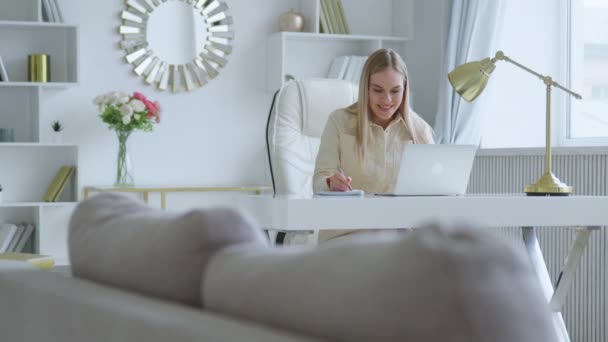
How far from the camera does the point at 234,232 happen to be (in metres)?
0.99

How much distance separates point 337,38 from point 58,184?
5.69 feet

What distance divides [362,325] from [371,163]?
247 cm

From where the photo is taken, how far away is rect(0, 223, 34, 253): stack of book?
4.62 m

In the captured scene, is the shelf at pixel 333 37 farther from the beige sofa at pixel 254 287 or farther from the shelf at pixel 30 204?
the beige sofa at pixel 254 287

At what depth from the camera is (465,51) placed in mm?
4805

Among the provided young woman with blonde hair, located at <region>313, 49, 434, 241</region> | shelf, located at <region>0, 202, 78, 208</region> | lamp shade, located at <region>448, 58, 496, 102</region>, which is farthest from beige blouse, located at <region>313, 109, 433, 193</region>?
shelf, located at <region>0, 202, 78, 208</region>

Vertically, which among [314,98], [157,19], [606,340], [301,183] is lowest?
[606,340]

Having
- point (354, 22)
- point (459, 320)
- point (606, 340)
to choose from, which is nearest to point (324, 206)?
point (459, 320)

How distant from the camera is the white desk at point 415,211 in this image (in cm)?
226

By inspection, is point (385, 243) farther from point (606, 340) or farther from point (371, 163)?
point (606, 340)

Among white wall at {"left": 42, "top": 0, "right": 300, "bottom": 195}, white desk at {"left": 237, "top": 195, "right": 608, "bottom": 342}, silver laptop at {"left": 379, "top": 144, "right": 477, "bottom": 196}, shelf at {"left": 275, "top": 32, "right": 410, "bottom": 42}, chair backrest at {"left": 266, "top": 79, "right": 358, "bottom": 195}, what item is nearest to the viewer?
white desk at {"left": 237, "top": 195, "right": 608, "bottom": 342}

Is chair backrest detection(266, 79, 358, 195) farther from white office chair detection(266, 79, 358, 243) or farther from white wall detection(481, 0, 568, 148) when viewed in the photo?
white wall detection(481, 0, 568, 148)

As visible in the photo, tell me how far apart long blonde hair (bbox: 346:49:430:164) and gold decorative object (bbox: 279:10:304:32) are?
1961 mm

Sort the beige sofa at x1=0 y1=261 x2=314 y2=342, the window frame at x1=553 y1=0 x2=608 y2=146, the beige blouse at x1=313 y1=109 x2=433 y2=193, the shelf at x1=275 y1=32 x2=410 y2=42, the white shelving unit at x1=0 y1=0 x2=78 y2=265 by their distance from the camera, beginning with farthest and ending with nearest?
the shelf at x1=275 y1=32 x2=410 y2=42, the white shelving unit at x1=0 y1=0 x2=78 y2=265, the window frame at x1=553 y1=0 x2=608 y2=146, the beige blouse at x1=313 y1=109 x2=433 y2=193, the beige sofa at x1=0 y1=261 x2=314 y2=342
